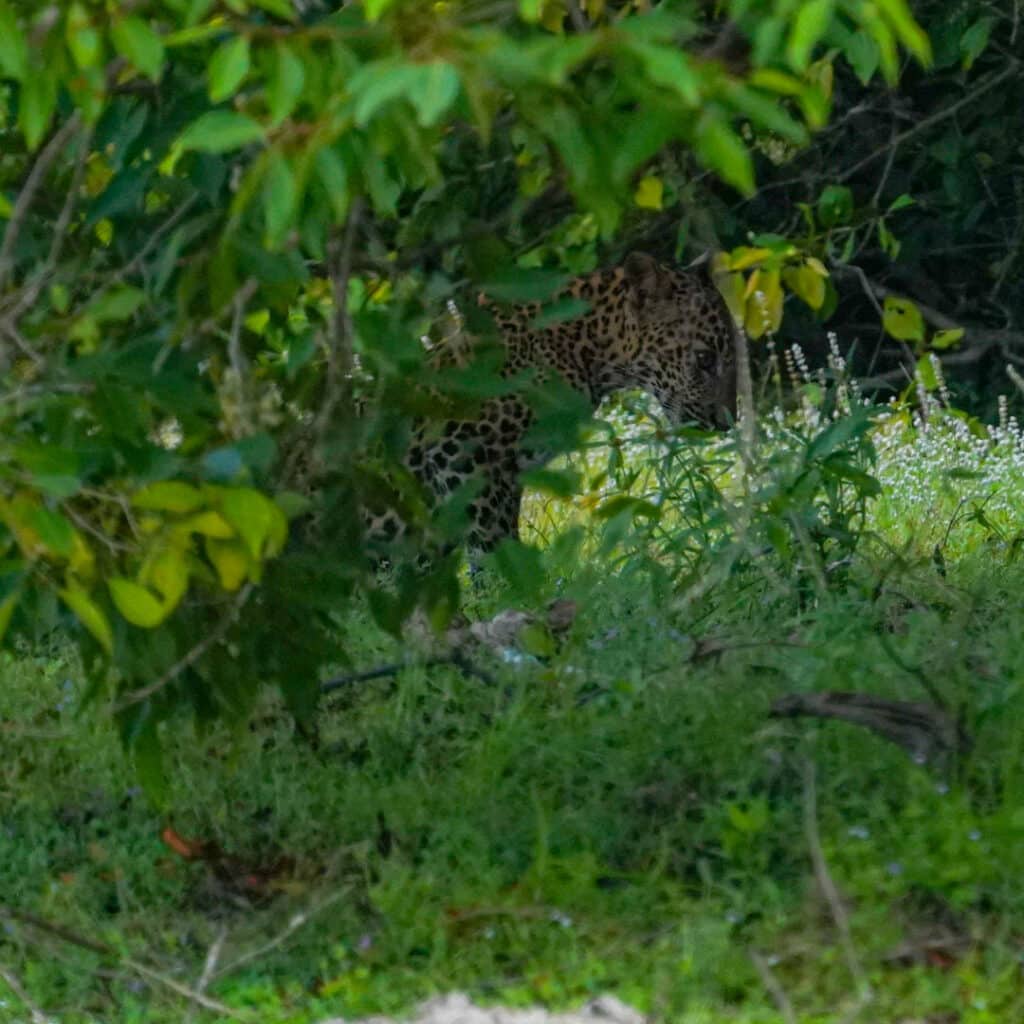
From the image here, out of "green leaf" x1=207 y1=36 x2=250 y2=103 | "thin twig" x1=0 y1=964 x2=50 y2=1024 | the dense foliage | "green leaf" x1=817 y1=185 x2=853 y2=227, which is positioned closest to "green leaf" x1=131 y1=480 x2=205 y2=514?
the dense foliage

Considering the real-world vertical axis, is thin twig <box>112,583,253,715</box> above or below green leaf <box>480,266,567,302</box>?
below

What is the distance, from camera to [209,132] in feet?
8.29

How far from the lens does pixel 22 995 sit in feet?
11.6

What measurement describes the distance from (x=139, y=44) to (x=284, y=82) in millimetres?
192

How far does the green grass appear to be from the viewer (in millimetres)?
3447

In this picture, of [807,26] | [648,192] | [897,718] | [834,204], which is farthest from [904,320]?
[807,26]

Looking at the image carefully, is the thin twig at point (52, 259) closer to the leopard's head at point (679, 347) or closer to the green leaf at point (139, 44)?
the green leaf at point (139, 44)

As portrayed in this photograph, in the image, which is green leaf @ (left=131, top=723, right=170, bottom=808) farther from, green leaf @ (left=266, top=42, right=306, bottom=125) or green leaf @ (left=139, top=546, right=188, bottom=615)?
green leaf @ (left=266, top=42, right=306, bottom=125)

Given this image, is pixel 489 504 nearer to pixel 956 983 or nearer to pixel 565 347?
pixel 565 347

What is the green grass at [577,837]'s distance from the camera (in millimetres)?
3447

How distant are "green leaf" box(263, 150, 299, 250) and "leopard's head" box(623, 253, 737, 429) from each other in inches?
214

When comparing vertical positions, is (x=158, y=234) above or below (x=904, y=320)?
above

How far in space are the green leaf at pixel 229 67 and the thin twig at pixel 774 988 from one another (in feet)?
4.79

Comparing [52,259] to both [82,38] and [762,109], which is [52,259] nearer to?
[82,38]
